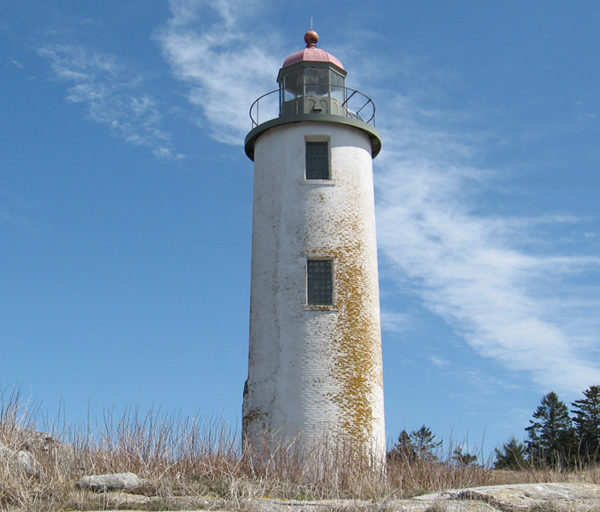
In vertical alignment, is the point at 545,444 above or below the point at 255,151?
below

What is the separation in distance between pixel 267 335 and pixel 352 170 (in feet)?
15.2

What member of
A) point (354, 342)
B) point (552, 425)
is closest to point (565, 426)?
point (552, 425)

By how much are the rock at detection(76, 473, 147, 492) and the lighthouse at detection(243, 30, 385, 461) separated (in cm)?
519

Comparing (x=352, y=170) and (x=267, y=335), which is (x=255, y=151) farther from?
(x=267, y=335)

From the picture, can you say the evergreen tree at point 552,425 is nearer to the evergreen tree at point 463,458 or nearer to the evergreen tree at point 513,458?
the evergreen tree at point 513,458

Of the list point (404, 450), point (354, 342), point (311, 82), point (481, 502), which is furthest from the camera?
point (311, 82)

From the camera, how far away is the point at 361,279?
61.6 feet

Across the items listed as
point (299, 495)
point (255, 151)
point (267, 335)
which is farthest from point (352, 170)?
point (299, 495)

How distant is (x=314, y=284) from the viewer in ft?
61.0

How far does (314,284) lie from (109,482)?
8.11m

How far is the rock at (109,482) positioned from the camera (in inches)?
453

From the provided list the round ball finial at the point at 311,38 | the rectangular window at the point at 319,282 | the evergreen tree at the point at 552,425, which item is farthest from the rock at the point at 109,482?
the evergreen tree at the point at 552,425

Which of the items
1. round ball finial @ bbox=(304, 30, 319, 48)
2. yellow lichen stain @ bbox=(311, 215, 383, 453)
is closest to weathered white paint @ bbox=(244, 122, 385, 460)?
yellow lichen stain @ bbox=(311, 215, 383, 453)

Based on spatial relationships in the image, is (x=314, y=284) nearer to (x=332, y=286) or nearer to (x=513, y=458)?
(x=332, y=286)
